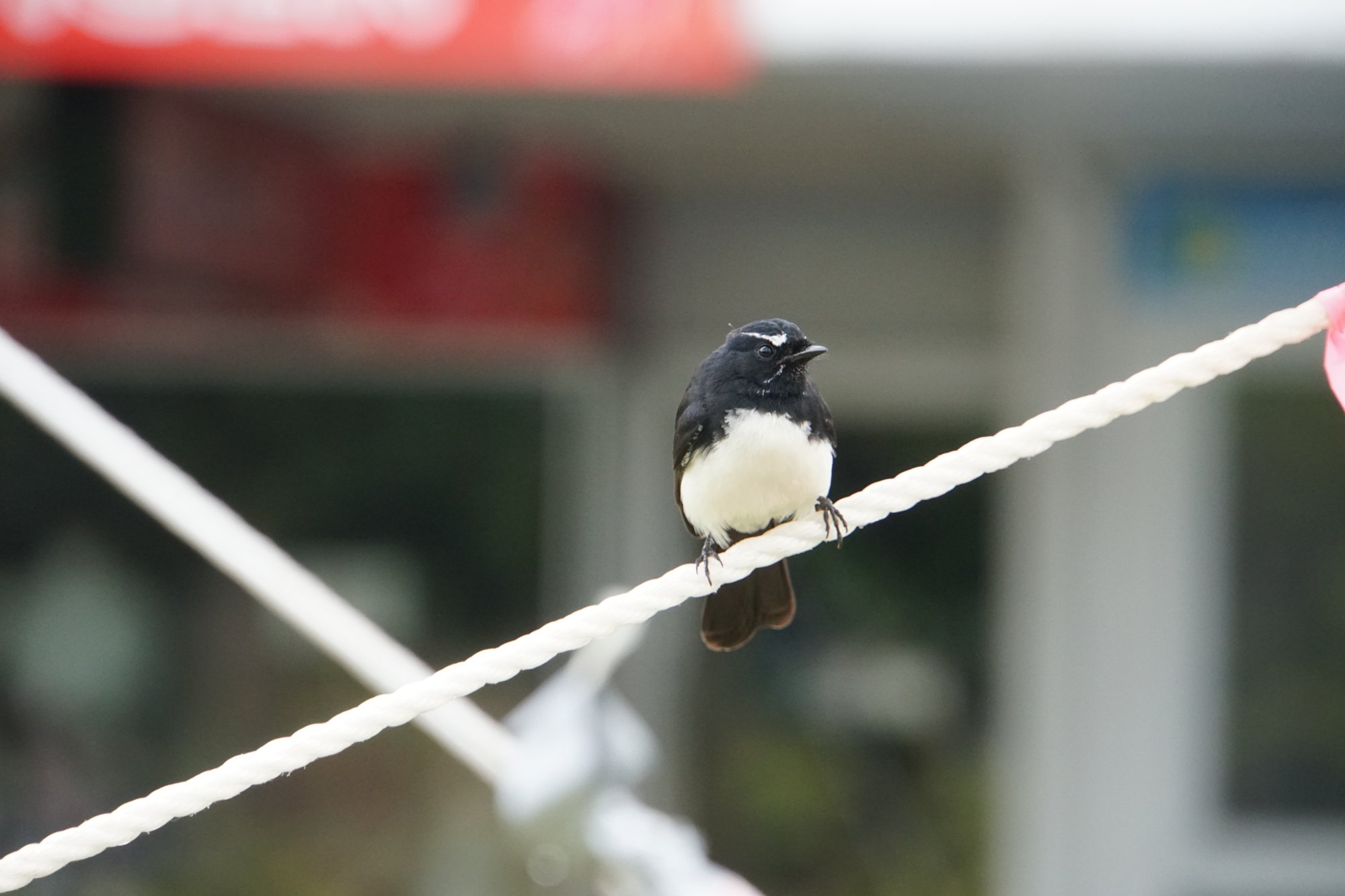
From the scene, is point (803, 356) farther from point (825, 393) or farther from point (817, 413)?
point (825, 393)

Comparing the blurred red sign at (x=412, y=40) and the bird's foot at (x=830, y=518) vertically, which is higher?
the blurred red sign at (x=412, y=40)

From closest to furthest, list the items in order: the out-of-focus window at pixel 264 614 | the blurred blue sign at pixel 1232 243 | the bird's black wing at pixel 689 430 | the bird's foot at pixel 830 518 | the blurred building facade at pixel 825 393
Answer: the bird's foot at pixel 830 518
the bird's black wing at pixel 689 430
the blurred building facade at pixel 825 393
the blurred blue sign at pixel 1232 243
the out-of-focus window at pixel 264 614

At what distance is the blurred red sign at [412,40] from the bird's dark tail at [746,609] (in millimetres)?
1787

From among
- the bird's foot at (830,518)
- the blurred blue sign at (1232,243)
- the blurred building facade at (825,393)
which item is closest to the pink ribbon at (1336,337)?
the bird's foot at (830,518)

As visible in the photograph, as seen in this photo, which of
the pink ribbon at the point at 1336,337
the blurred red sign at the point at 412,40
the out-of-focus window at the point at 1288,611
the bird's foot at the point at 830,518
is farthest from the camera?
the out-of-focus window at the point at 1288,611

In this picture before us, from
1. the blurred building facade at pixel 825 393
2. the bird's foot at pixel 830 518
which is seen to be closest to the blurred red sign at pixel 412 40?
the blurred building facade at pixel 825 393

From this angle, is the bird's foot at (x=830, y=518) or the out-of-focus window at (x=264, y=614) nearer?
the bird's foot at (x=830, y=518)

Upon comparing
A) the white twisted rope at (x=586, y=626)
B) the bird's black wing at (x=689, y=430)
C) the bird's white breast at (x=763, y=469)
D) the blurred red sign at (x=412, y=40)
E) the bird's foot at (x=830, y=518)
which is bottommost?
the white twisted rope at (x=586, y=626)

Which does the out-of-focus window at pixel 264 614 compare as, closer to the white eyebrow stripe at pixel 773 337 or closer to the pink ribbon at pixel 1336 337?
the white eyebrow stripe at pixel 773 337

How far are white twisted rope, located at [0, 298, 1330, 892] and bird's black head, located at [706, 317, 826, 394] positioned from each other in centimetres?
57

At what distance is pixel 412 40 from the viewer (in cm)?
359

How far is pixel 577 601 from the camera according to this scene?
6207 millimetres

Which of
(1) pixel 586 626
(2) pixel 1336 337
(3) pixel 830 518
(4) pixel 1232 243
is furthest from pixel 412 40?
(4) pixel 1232 243

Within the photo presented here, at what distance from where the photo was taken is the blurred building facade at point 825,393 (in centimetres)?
482
